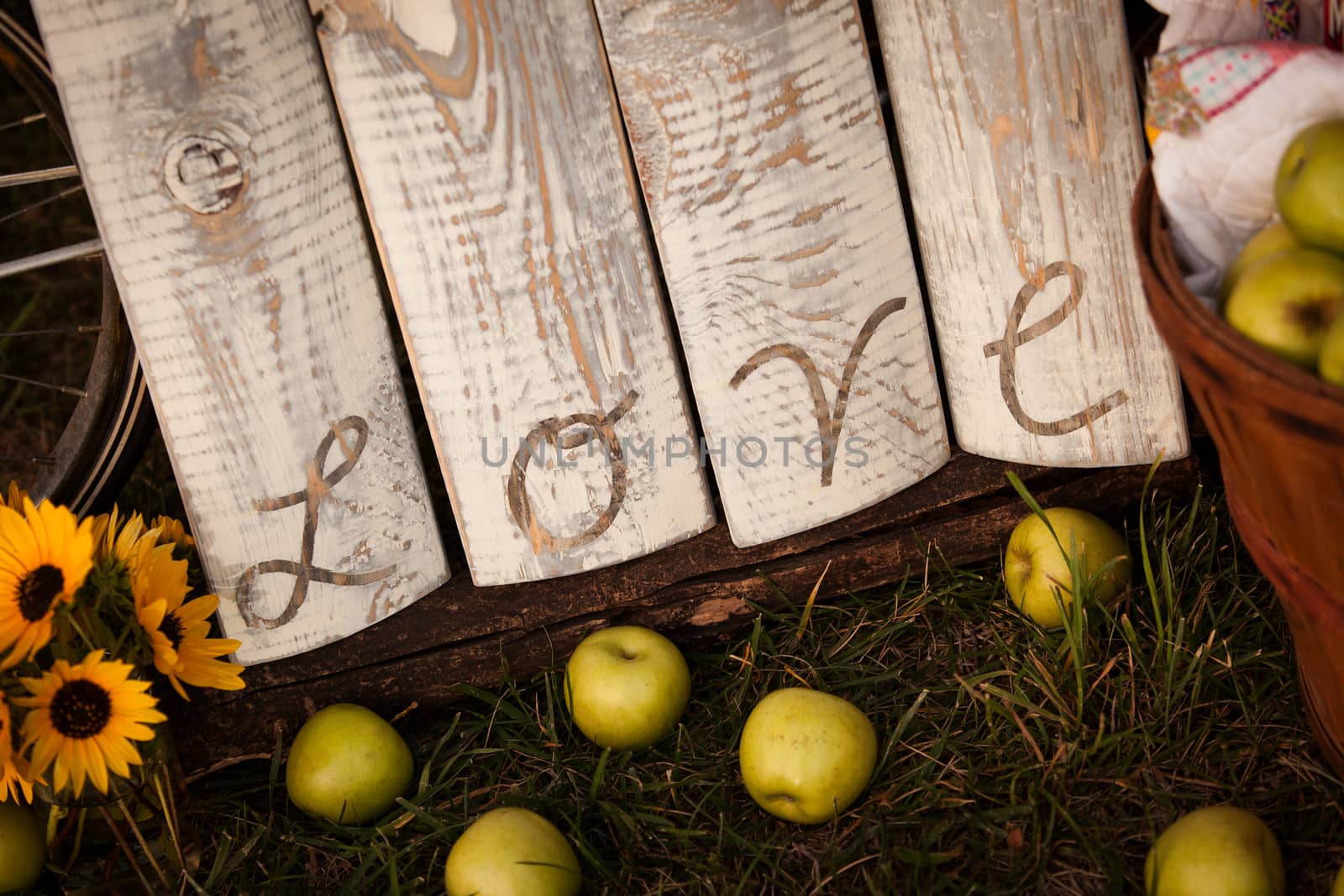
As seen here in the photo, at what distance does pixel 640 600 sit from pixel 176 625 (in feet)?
2.24

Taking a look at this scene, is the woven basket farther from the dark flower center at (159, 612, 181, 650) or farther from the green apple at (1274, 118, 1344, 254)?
the dark flower center at (159, 612, 181, 650)

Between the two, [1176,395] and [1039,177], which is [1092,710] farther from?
[1039,177]

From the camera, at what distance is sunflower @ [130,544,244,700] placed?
139 cm

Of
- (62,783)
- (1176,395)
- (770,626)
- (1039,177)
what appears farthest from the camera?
(770,626)

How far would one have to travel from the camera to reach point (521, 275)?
1.54m

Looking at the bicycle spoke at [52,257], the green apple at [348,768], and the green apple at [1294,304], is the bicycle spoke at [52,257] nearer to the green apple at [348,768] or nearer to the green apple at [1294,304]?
the green apple at [348,768]

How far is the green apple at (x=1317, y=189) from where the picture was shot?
3.43 ft

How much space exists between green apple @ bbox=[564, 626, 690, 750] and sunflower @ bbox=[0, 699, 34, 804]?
71 centimetres

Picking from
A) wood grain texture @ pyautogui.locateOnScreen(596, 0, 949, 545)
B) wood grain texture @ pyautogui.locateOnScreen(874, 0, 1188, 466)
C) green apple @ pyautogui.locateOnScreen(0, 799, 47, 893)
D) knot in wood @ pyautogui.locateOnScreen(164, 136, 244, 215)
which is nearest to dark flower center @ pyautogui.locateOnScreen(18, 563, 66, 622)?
green apple @ pyautogui.locateOnScreen(0, 799, 47, 893)

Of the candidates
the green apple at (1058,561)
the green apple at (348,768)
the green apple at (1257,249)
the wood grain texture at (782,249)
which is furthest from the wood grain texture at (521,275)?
the green apple at (1257,249)

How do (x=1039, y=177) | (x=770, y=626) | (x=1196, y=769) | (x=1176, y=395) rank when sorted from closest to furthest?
1. (x=1196, y=769)
2. (x=1039, y=177)
3. (x=1176, y=395)
4. (x=770, y=626)

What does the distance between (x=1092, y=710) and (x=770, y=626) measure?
20.2 inches

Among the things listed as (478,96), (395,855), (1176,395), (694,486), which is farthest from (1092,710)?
(478,96)

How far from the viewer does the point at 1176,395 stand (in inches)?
65.4
